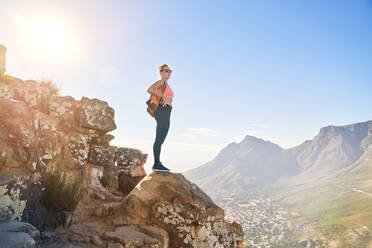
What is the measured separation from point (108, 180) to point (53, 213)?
10.8 feet

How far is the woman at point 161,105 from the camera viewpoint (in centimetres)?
715

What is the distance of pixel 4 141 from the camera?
5422 millimetres

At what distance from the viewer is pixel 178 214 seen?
6465 millimetres

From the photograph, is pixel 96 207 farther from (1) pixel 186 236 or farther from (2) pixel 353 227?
(2) pixel 353 227

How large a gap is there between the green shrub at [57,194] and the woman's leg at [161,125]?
2.63 meters

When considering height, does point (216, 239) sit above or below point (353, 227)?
above

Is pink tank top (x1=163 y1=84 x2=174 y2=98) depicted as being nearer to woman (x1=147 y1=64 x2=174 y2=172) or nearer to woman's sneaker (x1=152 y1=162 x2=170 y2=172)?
woman (x1=147 y1=64 x2=174 y2=172)

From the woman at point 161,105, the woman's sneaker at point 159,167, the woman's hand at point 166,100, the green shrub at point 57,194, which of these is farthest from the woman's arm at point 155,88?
the green shrub at point 57,194

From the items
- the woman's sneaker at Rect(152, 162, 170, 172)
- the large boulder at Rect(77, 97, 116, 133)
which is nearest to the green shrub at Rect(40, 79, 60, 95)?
the large boulder at Rect(77, 97, 116, 133)

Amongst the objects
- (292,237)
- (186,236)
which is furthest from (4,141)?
(292,237)

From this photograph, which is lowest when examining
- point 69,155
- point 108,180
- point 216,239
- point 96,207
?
point 216,239

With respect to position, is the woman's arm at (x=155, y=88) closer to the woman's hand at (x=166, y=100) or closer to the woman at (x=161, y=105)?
the woman at (x=161, y=105)

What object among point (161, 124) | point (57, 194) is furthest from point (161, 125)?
point (57, 194)

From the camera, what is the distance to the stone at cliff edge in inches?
249
